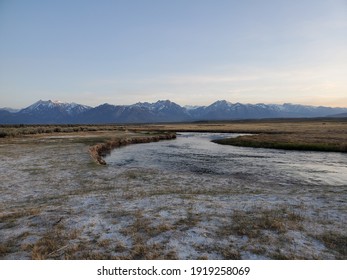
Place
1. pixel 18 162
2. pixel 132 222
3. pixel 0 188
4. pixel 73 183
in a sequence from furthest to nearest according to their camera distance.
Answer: pixel 18 162, pixel 73 183, pixel 0 188, pixel 132 222

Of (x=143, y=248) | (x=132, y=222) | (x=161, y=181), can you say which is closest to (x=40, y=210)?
(x=132, y=222)

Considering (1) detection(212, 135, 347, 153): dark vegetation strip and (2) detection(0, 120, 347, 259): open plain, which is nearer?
(2) detection(0, 120, 347, 259): open plain

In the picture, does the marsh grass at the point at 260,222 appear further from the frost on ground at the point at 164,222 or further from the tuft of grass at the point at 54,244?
the tuft of grass at the point at 54,244

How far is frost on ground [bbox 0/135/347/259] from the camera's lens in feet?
32.2

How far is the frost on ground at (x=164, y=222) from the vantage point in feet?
32.2

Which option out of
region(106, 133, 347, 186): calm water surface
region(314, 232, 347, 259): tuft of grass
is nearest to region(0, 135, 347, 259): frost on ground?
region(314, 232, 347, 259): tuft of grass

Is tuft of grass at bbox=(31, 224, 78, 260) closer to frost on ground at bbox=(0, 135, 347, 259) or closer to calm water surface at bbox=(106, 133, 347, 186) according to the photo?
frost on ground at bbox=(0, 135, 347, 259)

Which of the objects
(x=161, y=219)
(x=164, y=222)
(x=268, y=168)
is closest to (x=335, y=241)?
(x=164, y=222)

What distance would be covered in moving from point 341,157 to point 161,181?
98.1 feet

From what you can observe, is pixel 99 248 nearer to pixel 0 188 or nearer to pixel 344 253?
pixel 344 253

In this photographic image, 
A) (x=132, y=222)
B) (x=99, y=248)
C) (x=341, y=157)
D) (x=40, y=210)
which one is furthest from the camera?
(x=341, y=157)

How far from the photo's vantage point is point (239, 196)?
1739 cm

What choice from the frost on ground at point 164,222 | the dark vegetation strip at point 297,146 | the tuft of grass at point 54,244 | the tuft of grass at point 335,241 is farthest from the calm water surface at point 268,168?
the tuft of grass at point 54,244

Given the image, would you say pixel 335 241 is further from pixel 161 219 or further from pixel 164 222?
pixel 161 219
